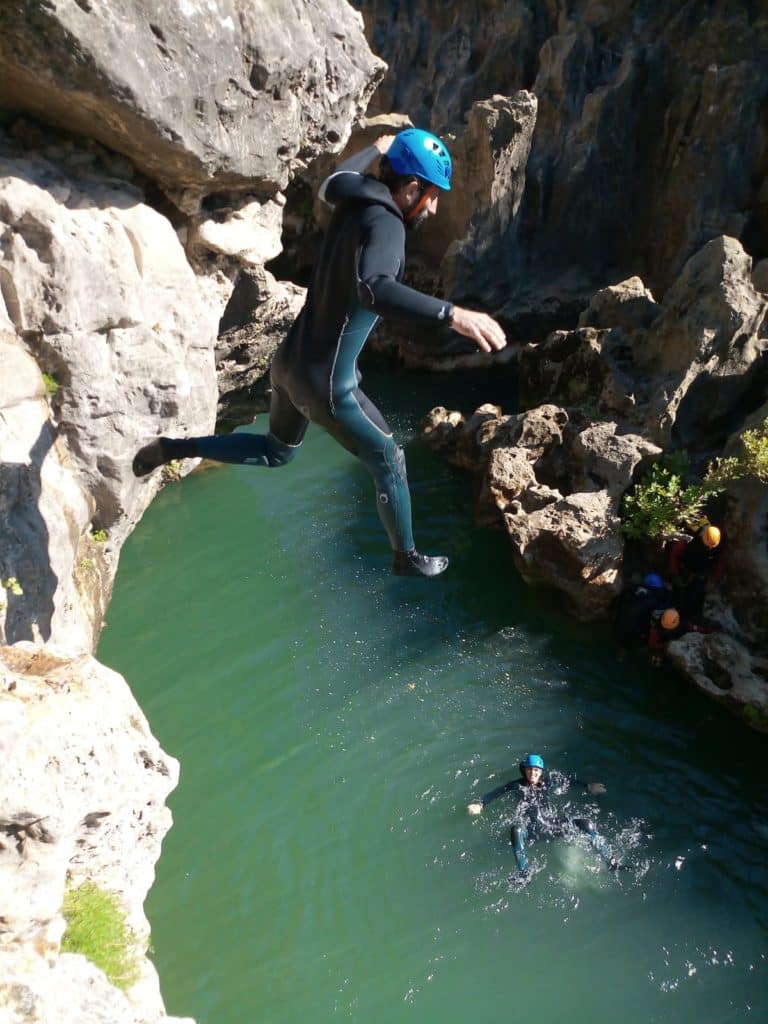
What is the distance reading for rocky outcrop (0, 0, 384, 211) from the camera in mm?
5375

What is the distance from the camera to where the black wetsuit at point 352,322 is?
3814mm

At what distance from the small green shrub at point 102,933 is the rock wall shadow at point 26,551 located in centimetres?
159

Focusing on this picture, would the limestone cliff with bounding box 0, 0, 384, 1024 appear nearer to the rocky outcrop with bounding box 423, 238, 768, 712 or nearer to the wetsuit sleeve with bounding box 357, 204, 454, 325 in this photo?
the wetsuit sleeve with bounding box 357, 204, 454, 325

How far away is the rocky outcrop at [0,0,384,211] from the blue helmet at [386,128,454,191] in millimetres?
2552

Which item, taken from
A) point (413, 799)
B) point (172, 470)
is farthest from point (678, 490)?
point (172, 470)

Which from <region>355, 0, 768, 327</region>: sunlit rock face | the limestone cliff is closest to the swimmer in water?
the limestone cliff

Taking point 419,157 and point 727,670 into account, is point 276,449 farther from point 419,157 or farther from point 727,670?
point 727,670

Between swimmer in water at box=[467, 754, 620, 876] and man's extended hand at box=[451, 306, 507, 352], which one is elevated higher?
man's extended hand at box=[451, 306, 507, 352]

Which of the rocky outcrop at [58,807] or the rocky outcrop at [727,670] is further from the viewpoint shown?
the rocky outcrop at [727,670]

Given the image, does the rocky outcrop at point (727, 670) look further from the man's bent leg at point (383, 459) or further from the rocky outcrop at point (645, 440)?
the man's bent leg at point (383, 459)

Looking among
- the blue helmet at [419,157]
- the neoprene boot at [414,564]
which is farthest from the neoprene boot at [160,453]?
the blue helmet at [419,157]

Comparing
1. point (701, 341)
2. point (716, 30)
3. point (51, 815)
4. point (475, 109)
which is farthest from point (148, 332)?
point (716, 30)

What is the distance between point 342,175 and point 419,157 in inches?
14.8

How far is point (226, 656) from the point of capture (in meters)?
8.77
